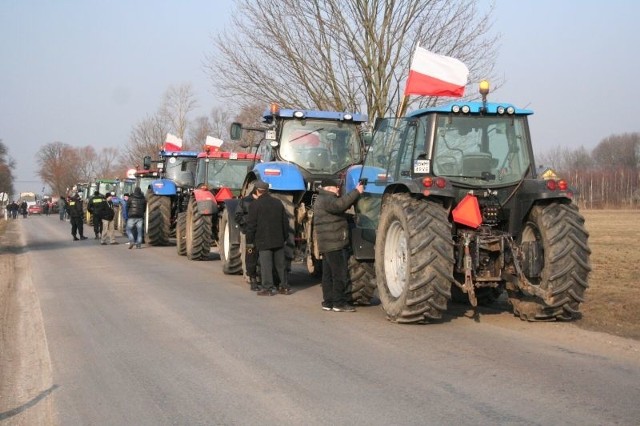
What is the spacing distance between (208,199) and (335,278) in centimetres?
787

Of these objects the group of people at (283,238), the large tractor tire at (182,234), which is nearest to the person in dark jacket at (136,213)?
the large tractor tire at (182,234)

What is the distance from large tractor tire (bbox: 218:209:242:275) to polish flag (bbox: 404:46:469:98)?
493 cm

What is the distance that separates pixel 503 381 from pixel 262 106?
1682 centimetres

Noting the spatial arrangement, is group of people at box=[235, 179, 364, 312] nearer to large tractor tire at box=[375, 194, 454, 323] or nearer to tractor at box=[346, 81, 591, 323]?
tractor at box=[346, 81, 591, 323]

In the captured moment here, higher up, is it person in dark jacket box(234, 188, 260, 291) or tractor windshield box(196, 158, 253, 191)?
tractor windshield box(196, 158, 253, 191)

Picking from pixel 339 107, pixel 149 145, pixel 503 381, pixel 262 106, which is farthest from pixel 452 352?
pixel 149 145

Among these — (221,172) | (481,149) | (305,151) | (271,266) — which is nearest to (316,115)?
(305,151)

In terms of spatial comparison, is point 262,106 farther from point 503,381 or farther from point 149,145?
point 149,145

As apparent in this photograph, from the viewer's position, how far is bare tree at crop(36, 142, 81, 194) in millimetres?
116438

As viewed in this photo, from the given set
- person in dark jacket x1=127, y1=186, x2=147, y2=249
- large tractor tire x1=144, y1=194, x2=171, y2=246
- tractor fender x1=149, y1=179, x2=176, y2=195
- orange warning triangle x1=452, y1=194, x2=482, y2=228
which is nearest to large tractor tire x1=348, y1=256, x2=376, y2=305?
orange warning triangle x1=452, y1=194, x2=482, y2=228

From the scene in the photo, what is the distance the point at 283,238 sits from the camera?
36.5ft

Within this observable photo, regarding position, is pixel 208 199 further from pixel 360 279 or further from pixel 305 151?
pixel 360 279

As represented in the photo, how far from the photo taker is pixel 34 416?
5441mm

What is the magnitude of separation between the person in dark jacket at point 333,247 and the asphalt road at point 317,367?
0.28 m
